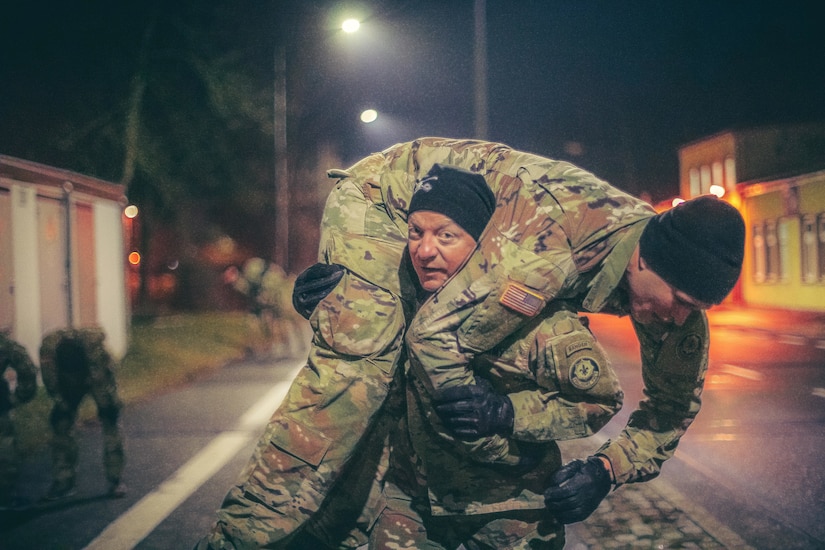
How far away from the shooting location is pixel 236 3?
840 inches

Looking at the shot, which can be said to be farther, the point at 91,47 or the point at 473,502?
the point at 91,47


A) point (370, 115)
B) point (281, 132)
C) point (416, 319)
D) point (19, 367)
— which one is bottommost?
point (19, 367)

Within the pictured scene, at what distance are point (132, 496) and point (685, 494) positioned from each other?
12.5 feet

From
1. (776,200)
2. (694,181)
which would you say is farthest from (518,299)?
(694,181)

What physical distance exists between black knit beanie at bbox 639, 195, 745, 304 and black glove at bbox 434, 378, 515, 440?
0.49m

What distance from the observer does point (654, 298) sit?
6.32 feet

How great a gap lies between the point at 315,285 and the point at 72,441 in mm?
4812

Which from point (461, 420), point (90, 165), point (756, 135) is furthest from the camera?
point (756, 135)

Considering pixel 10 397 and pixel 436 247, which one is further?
pixel 10 397

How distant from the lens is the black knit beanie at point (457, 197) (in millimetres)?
1873

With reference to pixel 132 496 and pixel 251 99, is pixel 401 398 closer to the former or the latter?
pixel 132 496

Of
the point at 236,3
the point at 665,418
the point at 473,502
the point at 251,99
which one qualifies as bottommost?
the point at 473,502

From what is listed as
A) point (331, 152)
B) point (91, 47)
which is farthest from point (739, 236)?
point (331, 152)

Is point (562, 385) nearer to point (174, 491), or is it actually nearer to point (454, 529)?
point (454, 529)
